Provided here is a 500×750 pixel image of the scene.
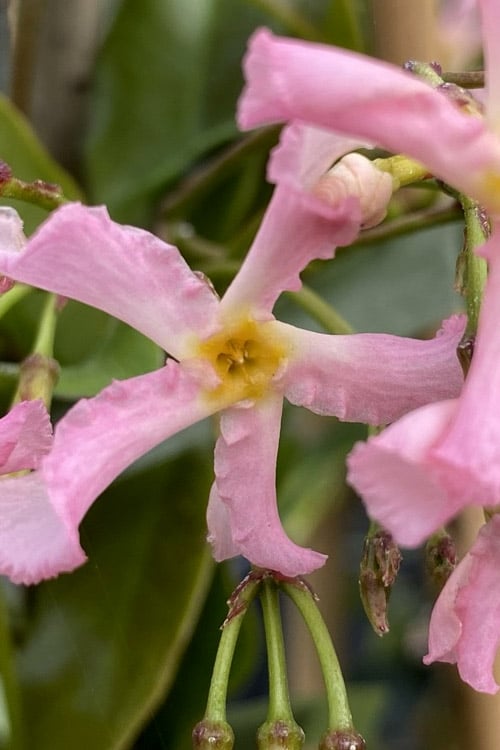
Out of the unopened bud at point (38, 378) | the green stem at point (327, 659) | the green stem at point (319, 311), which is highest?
the unopened bud at point (38, 378)

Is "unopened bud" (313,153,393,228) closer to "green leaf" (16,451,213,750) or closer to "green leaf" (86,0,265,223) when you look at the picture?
"green leaf" (16,451,213,750)

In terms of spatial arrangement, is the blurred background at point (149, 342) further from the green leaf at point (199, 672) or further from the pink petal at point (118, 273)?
the pink petal at point (118, 273)

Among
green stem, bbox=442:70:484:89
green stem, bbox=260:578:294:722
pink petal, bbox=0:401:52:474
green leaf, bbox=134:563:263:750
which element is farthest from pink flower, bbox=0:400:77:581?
green leaf, bbox=134:563:263:750

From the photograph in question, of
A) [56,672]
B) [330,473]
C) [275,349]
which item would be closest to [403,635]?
[330,473]

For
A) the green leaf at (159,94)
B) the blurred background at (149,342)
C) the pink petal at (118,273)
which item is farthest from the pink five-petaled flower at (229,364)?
the green leaf at (159,94)

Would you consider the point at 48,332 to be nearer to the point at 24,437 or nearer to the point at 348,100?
the point at 24,437

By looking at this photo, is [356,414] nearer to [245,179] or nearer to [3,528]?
[3,528]
